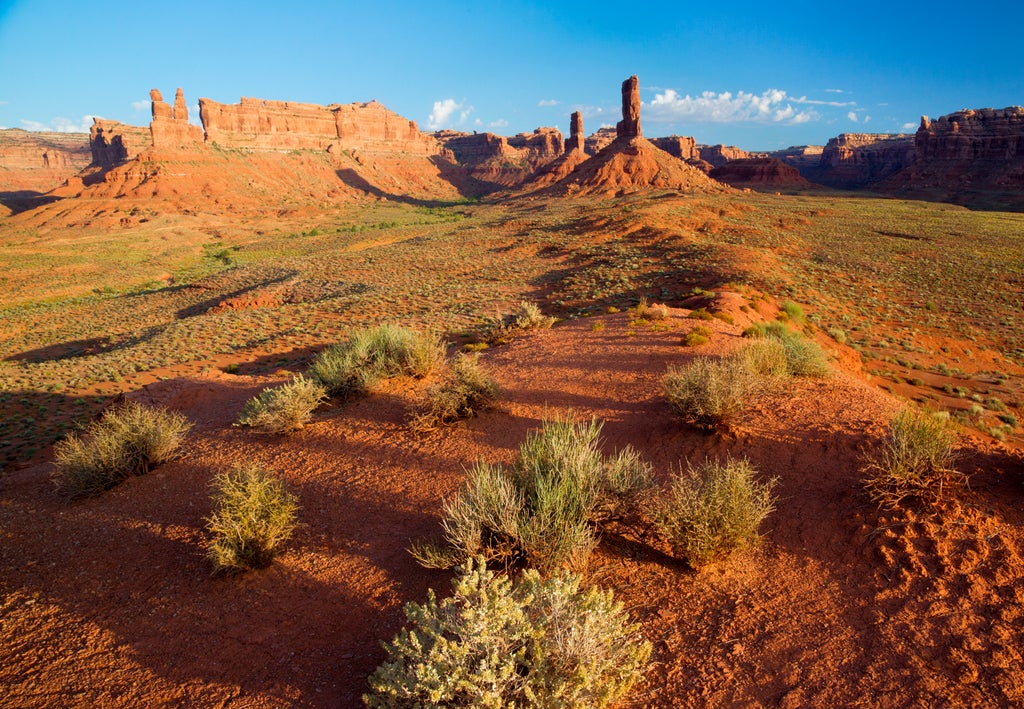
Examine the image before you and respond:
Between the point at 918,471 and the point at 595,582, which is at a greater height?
the point at 918,471

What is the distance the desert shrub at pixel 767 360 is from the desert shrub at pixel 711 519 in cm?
385

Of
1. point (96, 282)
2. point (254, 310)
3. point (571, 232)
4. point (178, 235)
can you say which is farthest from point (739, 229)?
point (178, 235)

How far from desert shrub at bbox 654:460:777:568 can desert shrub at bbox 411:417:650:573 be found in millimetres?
598

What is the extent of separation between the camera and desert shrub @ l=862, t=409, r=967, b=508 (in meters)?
5.08

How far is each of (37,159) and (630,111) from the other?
455 ft

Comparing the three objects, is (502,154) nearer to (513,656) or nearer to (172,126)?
(172,126)

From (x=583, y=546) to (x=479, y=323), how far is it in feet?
46.9

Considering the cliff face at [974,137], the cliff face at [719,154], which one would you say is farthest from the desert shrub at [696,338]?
the cliff face at [719,154]

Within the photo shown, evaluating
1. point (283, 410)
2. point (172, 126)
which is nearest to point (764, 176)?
point (172, 126)

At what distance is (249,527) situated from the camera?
5.23m

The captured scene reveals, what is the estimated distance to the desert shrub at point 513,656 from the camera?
3.12 metres

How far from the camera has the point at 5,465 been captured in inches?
412

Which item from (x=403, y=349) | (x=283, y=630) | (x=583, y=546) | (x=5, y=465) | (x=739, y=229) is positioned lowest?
(x=5, y=465)

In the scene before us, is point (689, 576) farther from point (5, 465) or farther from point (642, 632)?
point (5, 465)
